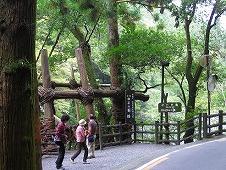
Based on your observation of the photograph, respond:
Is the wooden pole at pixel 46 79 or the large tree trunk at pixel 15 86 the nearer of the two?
the large tree trunk at pixel 15 86

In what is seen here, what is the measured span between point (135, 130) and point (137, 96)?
2.78 meters

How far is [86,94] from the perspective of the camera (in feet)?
46.7

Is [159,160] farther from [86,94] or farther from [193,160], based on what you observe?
[86,94]

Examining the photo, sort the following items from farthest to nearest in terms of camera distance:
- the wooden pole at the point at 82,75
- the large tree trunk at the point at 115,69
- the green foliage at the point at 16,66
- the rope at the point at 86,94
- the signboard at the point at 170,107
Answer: the large tree trunk at the point at 115,69 < the signboard at the point at 170,107 < the wooden pole at the point at 82,75 < the rope at the point at 86,94 < the green foliage at the point at 16,66

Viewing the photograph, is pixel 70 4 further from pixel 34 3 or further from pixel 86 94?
pixel 34 3

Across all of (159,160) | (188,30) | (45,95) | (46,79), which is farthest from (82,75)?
(188,30)

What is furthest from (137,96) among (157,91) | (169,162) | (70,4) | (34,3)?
(157,91)

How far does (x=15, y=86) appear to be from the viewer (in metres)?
3.63

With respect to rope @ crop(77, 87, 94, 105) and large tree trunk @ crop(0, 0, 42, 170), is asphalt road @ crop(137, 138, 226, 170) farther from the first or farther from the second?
large tree trunk @ crop(0, 0, 42, 170)

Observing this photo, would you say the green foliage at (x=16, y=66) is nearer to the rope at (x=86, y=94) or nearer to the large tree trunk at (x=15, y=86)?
the large tree trunk at (x=15, y=86)

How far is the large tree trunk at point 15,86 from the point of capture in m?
3.62

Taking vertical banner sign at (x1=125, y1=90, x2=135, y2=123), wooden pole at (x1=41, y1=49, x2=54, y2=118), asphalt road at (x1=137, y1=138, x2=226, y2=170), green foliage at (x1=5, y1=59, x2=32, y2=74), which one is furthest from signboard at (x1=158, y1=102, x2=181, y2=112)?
green foliage at (x1=5, y1=59, x2=32, y2=74)

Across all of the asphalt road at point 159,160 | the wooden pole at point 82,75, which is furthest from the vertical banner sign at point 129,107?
the asphalt road at point 159,160

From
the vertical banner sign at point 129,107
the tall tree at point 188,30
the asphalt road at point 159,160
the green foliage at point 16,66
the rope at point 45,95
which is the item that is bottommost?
the asphalt road at point 159,160
